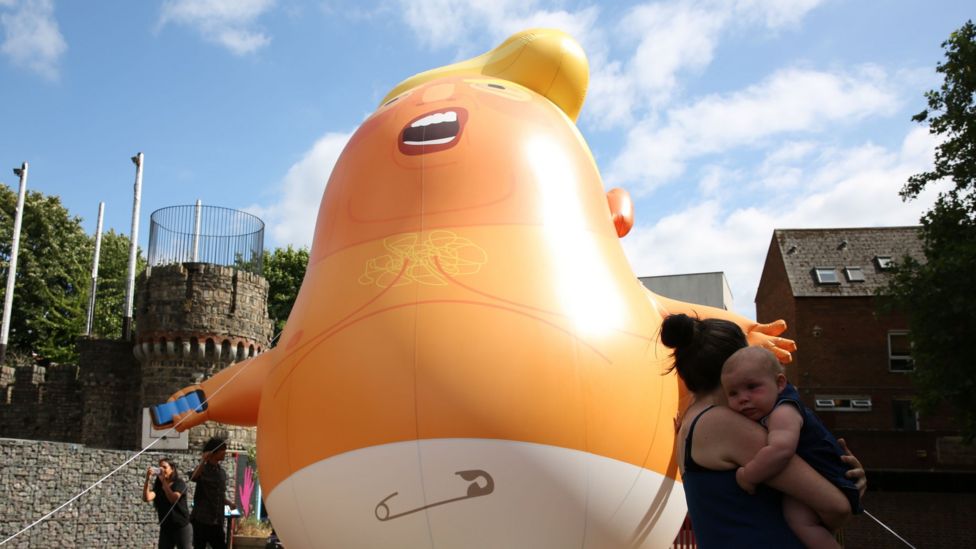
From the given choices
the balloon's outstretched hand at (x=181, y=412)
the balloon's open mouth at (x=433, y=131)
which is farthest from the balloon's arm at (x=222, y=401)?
the balloon's open mouth at (x=433, y=131)

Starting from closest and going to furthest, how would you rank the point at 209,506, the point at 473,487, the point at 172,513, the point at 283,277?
the point at 473,487 → the point at 172,513 → the point at 209,506 → the point at 283,277

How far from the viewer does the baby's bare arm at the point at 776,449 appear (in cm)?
216

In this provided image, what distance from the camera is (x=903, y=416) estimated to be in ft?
86.4

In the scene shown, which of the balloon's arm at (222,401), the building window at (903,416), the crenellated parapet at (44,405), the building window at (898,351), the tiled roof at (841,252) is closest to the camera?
the balloon's arm at (222,401)

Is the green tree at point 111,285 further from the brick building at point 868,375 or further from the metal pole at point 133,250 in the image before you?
the brick building at point 868,375

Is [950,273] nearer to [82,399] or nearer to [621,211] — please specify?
[621,211]

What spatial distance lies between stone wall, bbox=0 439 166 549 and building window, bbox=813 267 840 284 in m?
22.1

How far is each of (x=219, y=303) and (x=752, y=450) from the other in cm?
2034

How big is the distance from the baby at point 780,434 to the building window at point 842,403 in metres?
25.9

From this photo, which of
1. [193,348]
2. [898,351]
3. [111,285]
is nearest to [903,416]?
[898,351]

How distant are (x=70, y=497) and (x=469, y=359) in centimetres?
986

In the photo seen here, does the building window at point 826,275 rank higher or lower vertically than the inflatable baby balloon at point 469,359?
higher

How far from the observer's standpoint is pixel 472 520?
4.45m

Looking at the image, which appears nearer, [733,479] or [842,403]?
[733,479]
